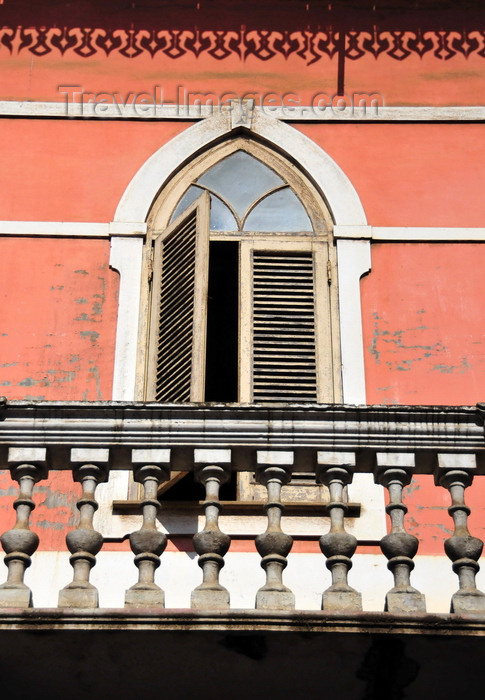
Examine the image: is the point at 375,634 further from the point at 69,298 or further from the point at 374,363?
the point at 69,298

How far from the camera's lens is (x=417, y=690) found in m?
7.07

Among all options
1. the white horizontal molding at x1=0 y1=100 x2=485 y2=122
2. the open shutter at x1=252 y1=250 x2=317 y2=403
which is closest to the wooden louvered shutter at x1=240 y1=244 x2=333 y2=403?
the open shutter at x1=252 y1=250 x2=317 y2=403

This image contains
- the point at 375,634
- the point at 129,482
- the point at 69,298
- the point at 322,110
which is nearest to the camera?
the point at 375,634

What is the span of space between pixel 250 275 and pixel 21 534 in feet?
13.4

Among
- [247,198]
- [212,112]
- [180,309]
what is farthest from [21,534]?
[212,112]

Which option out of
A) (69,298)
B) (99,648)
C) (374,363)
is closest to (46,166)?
(69,298)

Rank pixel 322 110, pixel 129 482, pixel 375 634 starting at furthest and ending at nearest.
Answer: pixel 322 110, pixel 129 482, pixel 375 634

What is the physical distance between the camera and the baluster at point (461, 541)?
23.0ft

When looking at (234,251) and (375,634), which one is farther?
(234,251)

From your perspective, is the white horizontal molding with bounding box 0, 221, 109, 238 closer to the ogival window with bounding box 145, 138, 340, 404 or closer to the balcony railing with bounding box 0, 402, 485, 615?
the ogival window with bounding box 145, 138, 340, 404

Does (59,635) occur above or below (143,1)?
below

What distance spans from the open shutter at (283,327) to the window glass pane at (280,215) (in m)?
0.26

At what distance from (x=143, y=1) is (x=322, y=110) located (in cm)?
169

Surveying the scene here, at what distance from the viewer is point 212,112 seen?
456 inches
